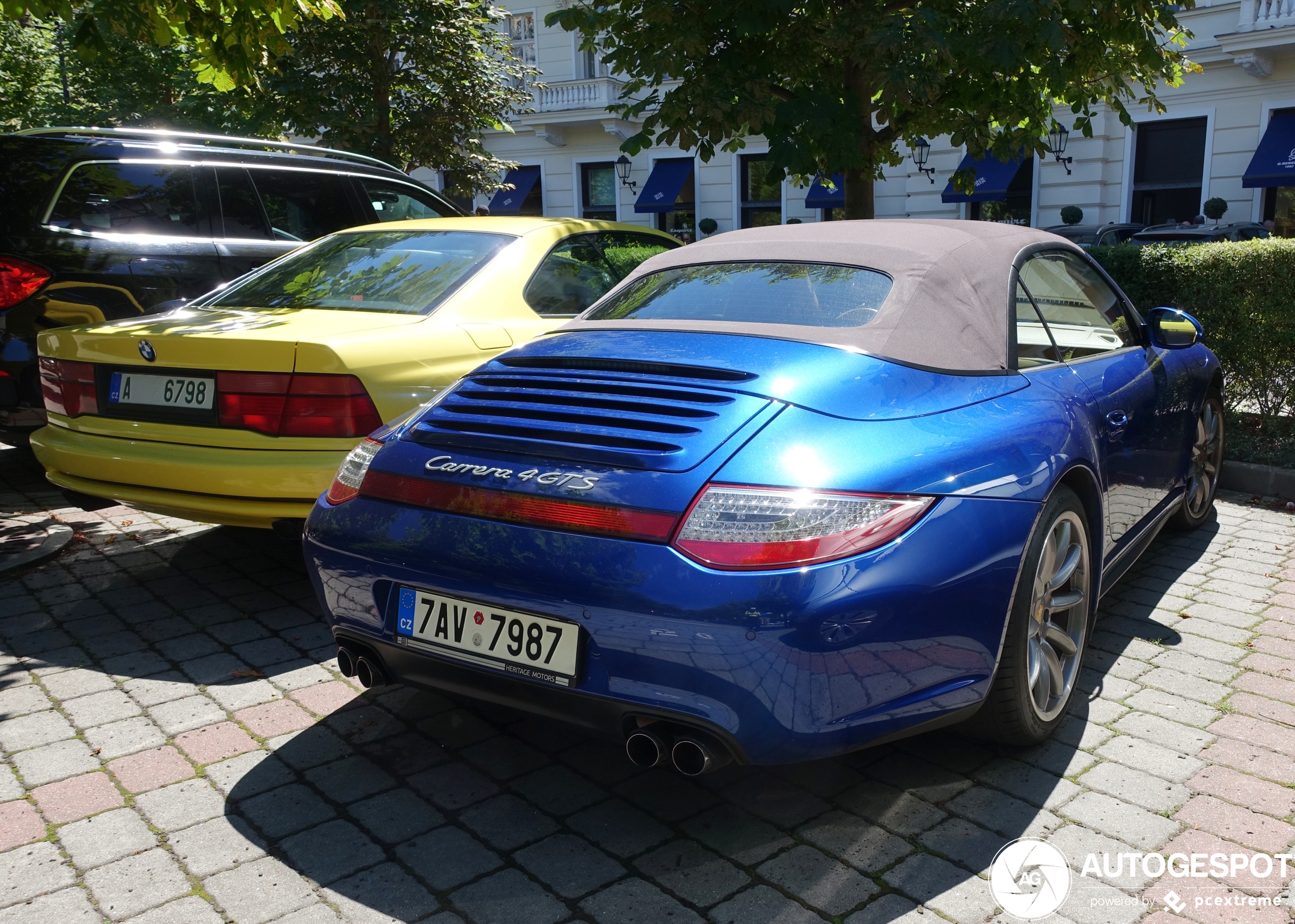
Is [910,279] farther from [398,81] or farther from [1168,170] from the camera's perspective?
[1168,170]

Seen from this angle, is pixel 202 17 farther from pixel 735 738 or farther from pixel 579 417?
pixel 735 738

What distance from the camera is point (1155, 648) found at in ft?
12.9

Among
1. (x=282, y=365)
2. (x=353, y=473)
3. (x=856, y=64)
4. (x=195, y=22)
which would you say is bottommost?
(x=353, y=473)

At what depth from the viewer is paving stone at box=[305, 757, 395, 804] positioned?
115 inches

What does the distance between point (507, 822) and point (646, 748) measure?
22.7 inches

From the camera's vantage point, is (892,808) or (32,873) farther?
(892,808)

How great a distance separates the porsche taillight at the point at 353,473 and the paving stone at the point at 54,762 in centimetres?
107

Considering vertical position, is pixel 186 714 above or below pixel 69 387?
below

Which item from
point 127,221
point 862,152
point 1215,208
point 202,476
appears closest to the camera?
point 202,476

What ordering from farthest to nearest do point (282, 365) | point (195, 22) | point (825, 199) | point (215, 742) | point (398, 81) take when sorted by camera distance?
point (825, 199) < point (398, 81) < point (195, 22) < point (282, 365) < point (215, 742)

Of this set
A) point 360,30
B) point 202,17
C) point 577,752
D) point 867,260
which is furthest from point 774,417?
point 360,30

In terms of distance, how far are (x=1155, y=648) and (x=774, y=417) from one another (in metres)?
2.22

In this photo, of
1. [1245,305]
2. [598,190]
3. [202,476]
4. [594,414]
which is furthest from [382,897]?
[598,190]

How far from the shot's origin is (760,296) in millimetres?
3285
